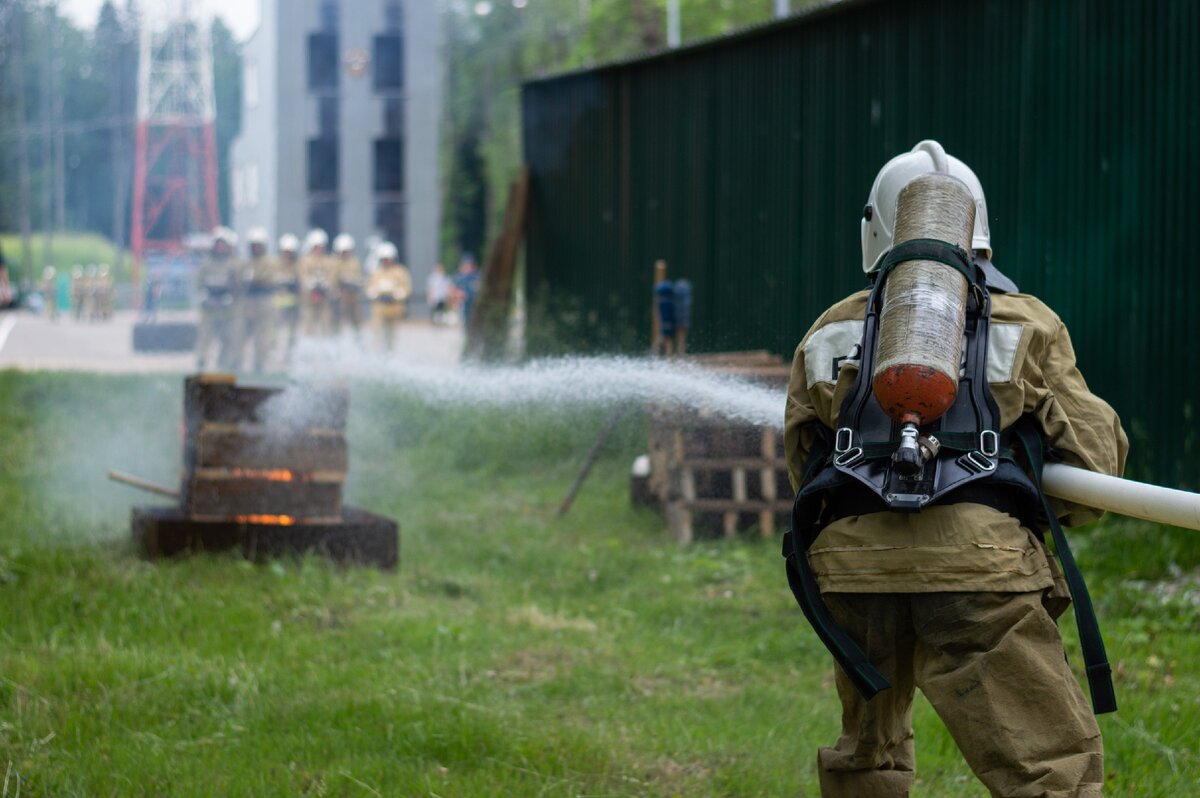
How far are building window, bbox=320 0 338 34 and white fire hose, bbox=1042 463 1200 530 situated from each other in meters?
18.8

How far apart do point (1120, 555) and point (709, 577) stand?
214 cm

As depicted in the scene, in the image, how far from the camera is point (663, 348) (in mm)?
9836

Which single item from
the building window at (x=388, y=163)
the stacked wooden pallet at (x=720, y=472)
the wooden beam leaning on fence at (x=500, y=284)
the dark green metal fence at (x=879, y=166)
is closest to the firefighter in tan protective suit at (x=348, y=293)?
the building window at (x=388, y=163)

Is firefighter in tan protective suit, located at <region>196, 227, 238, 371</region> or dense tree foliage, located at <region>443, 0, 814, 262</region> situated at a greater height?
dense tree foliage, located at <region>443, 0, 814, 262</region>

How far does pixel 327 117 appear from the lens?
851 inches

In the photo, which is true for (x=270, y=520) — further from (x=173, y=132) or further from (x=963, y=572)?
(x=173, y=132)

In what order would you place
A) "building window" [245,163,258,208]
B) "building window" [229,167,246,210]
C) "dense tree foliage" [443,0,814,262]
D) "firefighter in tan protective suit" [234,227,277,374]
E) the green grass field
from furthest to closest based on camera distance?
1. "dense tree foliage" [443,0,814,262]
2. "building window" [245,163,258,208]
3. "building window" [229,167,246,210]
4. the green grass field
5. "firefighter in tan protective suit" [234,227,277,374]

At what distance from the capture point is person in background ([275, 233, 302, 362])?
18578 millimetres

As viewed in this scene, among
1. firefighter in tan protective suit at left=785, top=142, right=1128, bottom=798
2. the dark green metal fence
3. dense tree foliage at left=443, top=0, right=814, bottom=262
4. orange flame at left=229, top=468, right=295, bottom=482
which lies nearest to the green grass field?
the dark green metal fence

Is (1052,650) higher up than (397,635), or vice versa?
(1052,650)

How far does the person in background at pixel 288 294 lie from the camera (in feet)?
61.0

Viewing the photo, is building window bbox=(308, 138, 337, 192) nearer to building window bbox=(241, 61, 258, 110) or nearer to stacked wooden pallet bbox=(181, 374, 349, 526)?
building window bbox=(241, 61, 258, 110)

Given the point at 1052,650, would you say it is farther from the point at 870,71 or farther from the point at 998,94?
the point at 870,71

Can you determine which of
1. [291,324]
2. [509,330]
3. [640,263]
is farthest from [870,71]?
[291,324]
